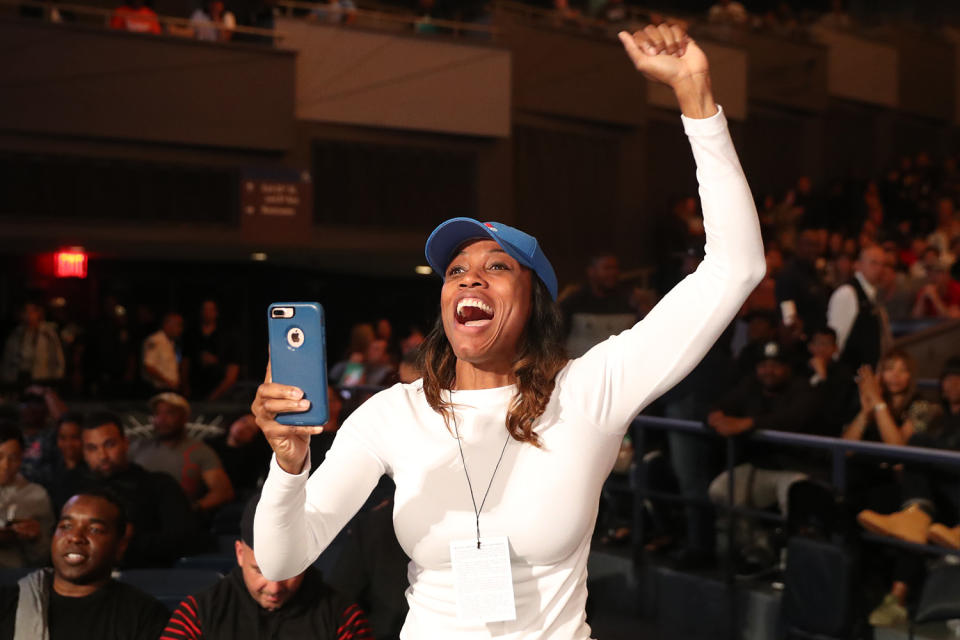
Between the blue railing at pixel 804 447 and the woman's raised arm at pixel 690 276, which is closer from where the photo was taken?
the woman's raised arm at pixel 690 276

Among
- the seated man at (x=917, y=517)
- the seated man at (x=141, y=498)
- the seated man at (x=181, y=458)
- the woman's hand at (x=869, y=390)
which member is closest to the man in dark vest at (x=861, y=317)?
the woman's hand at (x=869, y=390)

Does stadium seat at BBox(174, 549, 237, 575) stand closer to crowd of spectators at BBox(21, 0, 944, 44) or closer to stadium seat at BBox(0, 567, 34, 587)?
stadium seat at BBox(0, 567, 34, 587)

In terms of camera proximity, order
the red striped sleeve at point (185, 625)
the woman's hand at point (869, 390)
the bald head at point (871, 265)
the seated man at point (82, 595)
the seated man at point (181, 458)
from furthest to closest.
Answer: the bald head at point (871, 265)
the seated man at point (181, 458)
the woman's hand at point (869, 390)
the seated man at point (82, 595)
the red striped sleeve at point (185, 625)

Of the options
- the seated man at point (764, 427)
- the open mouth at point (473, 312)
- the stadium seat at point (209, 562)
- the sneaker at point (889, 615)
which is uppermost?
the open mouth at point (473, 312)

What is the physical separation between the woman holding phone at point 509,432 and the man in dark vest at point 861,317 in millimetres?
5973

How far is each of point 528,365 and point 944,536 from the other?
3306 mm

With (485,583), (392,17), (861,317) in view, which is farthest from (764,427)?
(392,17)

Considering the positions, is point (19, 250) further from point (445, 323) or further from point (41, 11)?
point (445, 323)

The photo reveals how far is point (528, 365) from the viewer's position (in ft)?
7.00

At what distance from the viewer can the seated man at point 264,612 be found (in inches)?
149

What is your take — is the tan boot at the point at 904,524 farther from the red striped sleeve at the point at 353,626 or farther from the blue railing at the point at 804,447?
the red striped sleeve at the point at 353,626

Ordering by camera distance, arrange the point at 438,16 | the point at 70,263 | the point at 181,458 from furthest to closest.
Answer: the point at 438,16, the point at 70,263, the point at 181,458

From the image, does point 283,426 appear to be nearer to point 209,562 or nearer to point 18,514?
point 209,562

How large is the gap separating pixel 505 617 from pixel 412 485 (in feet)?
0.90
